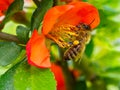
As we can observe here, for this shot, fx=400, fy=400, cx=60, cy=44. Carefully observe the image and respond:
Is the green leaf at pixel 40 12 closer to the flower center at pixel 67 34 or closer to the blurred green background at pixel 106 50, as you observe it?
the flower center at pixel 67 34

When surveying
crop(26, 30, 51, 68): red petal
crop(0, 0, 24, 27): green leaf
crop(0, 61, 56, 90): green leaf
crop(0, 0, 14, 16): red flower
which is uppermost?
crop(0, 0, 24, 27): green leaf

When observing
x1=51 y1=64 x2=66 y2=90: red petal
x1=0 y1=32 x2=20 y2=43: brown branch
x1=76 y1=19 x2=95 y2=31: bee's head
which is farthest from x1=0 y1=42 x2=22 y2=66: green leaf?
x1=51 y1=64 x2=66 y2=90: red petal

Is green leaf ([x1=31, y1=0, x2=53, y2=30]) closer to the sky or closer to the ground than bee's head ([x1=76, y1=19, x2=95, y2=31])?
closer to the sky

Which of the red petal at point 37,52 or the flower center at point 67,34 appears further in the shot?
the flower center at point 67,34

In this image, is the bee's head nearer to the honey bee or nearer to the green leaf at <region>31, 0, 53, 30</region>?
the honey bee

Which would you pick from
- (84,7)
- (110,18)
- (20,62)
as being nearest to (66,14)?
(84,7)

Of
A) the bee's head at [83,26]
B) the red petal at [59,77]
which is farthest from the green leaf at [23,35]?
the red petal at [59,77]
